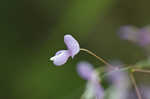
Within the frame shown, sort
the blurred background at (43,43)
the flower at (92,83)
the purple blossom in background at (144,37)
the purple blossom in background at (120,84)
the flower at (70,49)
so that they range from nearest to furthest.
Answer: the flower at (70,49)
the flower at (92,83)
the purple blossom in background at (120,84)
the purple blossom in background at (144,37)
the blurred background at (43,43)

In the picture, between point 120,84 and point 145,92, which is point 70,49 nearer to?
point 120,84

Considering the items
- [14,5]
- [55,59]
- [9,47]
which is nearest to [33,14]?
[14,5]

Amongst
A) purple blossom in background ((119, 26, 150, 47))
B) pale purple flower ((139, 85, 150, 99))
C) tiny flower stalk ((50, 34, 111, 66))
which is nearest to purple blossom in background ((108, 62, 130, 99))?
pale purple flower ((139, 85, 150, 99))

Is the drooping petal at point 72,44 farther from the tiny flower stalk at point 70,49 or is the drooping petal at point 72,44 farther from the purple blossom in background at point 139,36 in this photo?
the purple blossom in background at point 139,36

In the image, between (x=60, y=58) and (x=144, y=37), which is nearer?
(x=60, y=58)

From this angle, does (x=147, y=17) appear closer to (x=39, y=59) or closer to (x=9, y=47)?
(x=39, y=59)

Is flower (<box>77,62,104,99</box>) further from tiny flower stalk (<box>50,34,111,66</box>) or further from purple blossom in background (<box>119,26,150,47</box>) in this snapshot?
purple blossom in background (<box>119,26,150,47</box>)

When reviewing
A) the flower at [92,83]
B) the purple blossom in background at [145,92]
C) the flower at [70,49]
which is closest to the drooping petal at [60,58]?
the flower at [70,49]

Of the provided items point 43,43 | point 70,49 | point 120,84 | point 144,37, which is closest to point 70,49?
point 70,49
